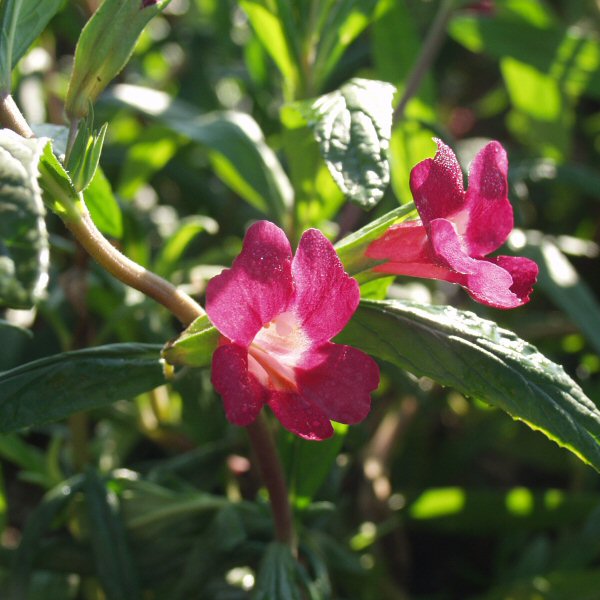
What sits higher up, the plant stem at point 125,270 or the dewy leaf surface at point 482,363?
the plant stem at point 125,270

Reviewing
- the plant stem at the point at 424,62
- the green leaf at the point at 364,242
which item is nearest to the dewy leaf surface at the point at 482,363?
the green leaf at the point at 364,242

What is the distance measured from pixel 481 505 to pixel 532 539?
0.81ft

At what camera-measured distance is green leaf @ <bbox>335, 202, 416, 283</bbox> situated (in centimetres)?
84

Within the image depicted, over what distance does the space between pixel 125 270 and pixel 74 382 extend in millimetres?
147

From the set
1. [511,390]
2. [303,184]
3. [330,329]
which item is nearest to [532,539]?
[303,184]

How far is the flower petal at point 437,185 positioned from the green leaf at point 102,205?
0.45 m

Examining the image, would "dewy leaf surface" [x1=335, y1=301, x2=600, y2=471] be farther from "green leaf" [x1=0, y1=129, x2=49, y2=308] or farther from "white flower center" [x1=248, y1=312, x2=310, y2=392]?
"green leaf" [x1=0, y1=129, x2=49, y2=308]

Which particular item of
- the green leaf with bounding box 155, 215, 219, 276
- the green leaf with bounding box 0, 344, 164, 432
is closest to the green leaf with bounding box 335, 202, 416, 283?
the green leaf with bounding box 0, 344, 164, 432

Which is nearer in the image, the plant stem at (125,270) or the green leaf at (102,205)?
the plant stem at (125,270)

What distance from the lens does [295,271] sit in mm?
758

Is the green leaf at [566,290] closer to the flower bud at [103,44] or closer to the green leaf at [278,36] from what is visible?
the green leaf at [278,36]

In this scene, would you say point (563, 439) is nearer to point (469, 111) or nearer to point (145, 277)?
point (145, 277)

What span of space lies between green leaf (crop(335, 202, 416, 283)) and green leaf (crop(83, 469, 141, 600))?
52 centimetres

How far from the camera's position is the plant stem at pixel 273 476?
98 cm
